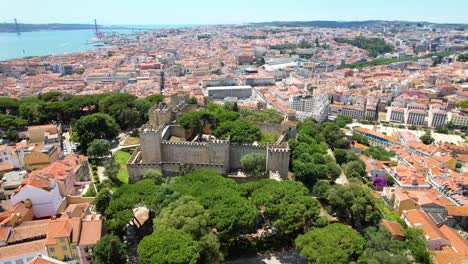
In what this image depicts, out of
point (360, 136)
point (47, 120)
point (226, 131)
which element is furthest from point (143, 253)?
point (360, 136)

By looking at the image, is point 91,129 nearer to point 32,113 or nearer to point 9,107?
point 32,113

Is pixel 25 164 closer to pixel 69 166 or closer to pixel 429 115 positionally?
pixel 69 166

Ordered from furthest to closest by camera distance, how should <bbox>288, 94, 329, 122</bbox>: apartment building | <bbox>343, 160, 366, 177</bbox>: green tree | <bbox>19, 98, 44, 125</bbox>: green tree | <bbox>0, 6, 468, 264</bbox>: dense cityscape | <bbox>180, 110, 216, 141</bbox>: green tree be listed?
<bbox>288, 94, 329, 122</bbox>: apartment building → <bbox>19, 98, 44, 125</bbox>: green tree → <bbox>343, 160, 366, 177</bbox>: green tree → <bbox>180, 110, 216, 141</bbox>: green tree → <bbox>0, 6, 468, 264</bbox>: dense cityscape

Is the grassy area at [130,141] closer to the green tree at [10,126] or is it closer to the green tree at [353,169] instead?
the green tree at [10,126]

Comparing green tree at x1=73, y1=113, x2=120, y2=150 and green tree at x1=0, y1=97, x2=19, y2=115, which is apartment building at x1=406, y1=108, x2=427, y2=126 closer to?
green tree at x1=73, y1=113, x2=120, y2=150

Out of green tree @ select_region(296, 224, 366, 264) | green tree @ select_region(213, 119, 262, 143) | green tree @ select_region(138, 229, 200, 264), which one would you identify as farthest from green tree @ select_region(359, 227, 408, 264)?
green tree @ select_region(213, 119, 262, 143)
